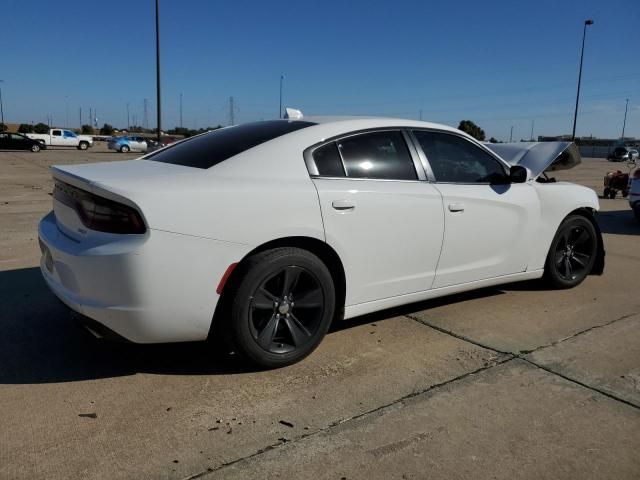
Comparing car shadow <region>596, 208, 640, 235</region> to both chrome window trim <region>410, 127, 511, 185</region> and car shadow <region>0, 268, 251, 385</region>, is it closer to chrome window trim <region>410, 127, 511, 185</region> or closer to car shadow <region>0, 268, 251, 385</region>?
chrome window trim <region>410, 127, 511, 185</region>

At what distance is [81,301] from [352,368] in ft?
5.32

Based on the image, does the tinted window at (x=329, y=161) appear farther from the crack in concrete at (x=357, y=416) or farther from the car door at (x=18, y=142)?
the car door at (x=18, y=142)

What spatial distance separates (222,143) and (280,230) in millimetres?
939

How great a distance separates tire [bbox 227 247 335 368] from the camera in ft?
10.0

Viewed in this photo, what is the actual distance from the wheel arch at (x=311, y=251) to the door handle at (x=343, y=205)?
24cm

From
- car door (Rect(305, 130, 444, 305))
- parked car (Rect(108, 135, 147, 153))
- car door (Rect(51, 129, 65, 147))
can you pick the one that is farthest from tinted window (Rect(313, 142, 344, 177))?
car door (Rect(51, 129, 65, 147))

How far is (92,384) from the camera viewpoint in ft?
10.1

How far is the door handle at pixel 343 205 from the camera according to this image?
3357 millimetres

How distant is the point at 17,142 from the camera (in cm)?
3600

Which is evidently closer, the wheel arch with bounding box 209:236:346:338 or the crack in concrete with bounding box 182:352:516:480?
the crack in concrete with bounding box 182:352:516:480

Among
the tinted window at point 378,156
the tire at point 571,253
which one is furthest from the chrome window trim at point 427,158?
the tire at point 571,253

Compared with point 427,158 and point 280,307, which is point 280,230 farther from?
point 427,158

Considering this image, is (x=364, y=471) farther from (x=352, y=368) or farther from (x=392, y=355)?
(x=392, y=355)

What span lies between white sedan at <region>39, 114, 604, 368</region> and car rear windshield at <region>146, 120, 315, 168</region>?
0.02m
